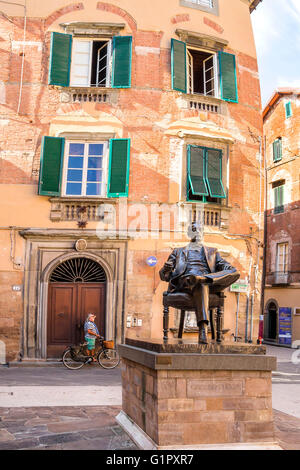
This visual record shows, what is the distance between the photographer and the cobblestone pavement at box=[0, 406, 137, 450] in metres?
5.21

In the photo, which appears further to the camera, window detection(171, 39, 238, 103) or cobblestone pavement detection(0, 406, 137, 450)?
window detection(171, 39, 238, 103)

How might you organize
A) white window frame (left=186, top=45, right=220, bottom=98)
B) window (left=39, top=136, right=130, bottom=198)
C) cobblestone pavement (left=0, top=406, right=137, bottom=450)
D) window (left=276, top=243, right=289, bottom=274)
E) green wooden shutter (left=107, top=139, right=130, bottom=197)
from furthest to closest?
1. window (left=276, top=243, right=289, bottom=274)
2. white window frame (left=186, top=45, right=220, bottom=98)
3. green wooden shutter (left=107, top=139, right=130, bottom=197)
4. window (left=39, top=136, right=130, bottom=198)
5. cobblestone pavement (left=0, top=406, right=137, bottom=450)

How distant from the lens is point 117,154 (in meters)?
14.2

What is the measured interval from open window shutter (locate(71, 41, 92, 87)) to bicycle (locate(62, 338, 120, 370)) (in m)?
7.89

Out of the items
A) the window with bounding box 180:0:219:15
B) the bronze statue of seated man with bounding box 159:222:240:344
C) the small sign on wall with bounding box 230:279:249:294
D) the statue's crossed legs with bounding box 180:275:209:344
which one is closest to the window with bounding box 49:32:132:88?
the window with bounding box 180:0:219:15

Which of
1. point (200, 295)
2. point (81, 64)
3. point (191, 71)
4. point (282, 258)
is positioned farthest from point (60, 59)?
point (282, 258)

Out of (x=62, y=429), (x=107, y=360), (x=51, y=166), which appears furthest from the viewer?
(x=51, y=166)

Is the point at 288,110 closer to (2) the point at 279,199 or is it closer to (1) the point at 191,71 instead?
(2) the point at 279,199

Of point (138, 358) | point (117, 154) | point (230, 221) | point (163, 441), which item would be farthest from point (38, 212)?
point (163, 441)

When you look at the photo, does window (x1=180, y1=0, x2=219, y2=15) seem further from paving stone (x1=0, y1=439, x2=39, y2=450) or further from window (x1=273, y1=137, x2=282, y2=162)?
paving stone (x1=0, y1=439, x2=39, y2=450)

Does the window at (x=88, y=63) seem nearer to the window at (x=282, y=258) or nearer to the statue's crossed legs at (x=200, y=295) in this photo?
the statue's crossed legs at (x=200, y=295)

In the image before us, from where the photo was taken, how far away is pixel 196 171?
1459 cm

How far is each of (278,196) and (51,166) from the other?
1778cm
